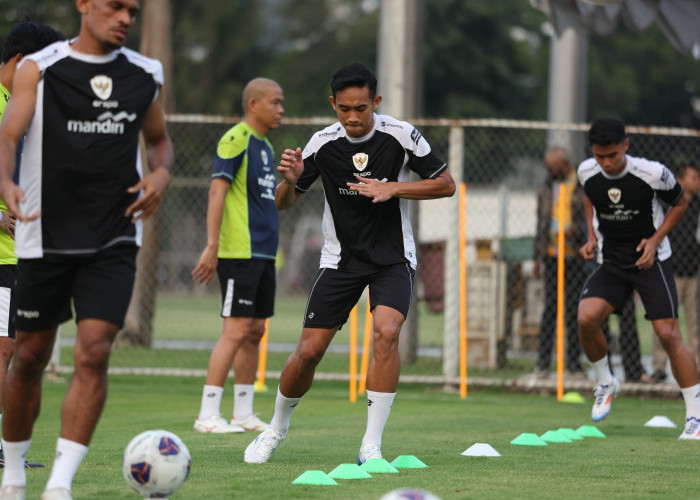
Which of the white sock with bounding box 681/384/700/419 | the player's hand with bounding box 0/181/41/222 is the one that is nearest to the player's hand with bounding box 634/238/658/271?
the white sock with bounding box 681/384/700/419

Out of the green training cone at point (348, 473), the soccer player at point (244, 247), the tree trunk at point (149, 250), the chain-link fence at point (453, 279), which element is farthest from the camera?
the tree trunk at point (149, 250)

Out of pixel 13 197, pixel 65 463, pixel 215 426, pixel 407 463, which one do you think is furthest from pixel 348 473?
pixel 215 426

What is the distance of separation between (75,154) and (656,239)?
5.02 m

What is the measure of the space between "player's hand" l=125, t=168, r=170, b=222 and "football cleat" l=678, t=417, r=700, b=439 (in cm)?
493

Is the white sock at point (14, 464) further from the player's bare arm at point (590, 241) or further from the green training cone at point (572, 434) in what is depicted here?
the player's bare arm at point (590, 241)

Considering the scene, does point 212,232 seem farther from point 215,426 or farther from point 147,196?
point 147,196

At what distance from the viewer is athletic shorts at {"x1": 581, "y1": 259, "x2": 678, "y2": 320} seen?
345 inches

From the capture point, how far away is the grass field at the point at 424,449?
5836 mm

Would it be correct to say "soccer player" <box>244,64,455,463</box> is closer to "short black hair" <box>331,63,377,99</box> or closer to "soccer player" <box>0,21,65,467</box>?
"short black hair" <box>331,63,377,99</box>

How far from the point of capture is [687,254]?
1273 centimetres

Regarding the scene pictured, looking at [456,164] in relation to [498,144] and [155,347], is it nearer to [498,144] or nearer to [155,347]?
[155,347]

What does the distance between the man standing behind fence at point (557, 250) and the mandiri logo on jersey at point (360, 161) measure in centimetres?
618

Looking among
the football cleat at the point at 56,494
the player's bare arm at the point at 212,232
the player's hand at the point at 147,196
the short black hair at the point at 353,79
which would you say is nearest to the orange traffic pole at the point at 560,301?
the player's bare arm at the point at 212,232

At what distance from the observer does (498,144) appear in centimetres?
3522
